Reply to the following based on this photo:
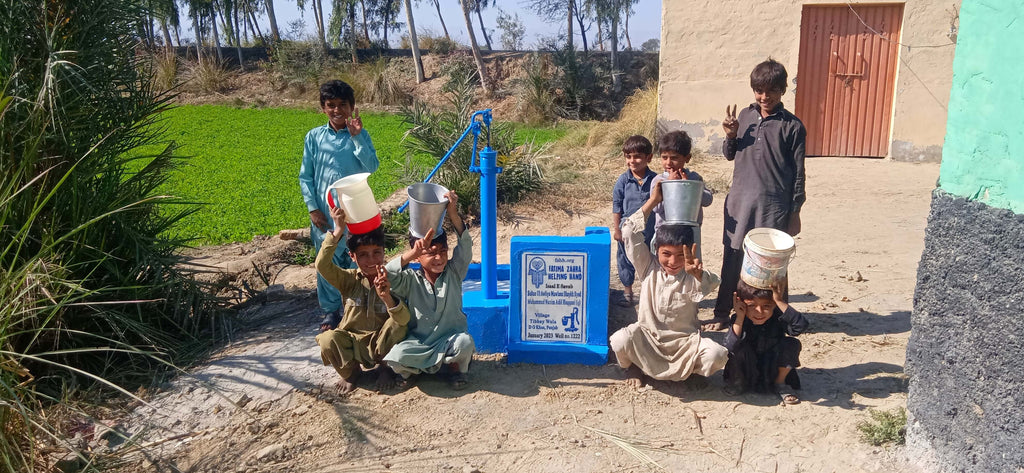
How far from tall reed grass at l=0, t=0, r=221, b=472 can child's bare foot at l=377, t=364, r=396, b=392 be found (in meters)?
1.20

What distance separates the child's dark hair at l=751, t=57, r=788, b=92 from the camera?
13.8 ft

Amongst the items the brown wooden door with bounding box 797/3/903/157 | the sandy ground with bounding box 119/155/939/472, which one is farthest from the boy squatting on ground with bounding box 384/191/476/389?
the brown wooden door with bounding box 797/3/903/157

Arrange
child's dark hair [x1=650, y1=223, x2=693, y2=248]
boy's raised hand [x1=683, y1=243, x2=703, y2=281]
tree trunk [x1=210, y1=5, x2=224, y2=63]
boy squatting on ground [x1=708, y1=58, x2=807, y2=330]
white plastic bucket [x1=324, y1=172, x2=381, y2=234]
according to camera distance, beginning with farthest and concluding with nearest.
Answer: tree trunk [x1=210, y1=5, x2=224, y2=63] < boy squatting on ground [x1=708, y1=58, x2=807, y2=330] < child's dark hair [x1=650, y1=223, x2=693, y2=248] < boy's raised hand [x1=683, y1=243, x2=703, y2=281] < white plastic bucket [x1=324, y1=172, x2=381, y2=234]

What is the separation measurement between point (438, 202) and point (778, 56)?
7840 mm

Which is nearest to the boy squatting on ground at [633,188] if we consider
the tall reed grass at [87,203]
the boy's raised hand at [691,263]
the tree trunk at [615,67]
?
the boy's raised hand at [691,263]

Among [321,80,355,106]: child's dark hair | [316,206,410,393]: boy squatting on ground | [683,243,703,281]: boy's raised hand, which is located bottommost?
[316,206,410,393]: boy squatting on ground

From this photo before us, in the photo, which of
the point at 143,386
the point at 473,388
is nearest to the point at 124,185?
the point at 143,386

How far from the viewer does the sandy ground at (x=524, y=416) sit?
3320mm

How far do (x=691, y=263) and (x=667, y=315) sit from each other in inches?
13.3

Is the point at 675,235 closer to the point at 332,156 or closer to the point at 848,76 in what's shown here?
the point at 332,156

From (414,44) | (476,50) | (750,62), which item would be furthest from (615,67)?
(750,62)

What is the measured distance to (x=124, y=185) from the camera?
453 centimetres

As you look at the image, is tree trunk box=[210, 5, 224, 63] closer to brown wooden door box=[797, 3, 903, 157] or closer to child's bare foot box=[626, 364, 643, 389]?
brown wooden door box=[797, 3, 903, 157]

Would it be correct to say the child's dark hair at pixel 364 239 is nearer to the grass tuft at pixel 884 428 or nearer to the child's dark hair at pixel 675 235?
the child's dark hair at pixel 675 235
